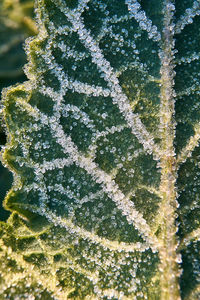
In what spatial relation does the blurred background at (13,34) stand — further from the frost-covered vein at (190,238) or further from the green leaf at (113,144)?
the frost-covered vein at (190,238)

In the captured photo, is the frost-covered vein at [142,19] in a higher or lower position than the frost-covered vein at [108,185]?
higher

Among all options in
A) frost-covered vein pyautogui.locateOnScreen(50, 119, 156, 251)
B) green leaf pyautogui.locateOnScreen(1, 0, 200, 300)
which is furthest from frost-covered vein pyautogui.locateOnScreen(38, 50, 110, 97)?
frost-covered vein pyautogui.locateOnScreen(50, 119, 156, 251)

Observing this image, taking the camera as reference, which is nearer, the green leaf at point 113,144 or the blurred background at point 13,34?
the green leaf at point 113,144

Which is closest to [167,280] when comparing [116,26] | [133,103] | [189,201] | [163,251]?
[163,251]

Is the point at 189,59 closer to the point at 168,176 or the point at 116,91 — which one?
the point at 116,91

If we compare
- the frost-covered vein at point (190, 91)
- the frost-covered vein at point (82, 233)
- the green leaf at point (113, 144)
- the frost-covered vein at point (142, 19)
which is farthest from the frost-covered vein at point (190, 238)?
the frost-covered vein at point (142, 19)

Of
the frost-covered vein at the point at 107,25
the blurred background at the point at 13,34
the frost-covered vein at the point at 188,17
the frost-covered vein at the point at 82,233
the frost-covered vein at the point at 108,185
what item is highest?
the blurred background at the point at 13,34
